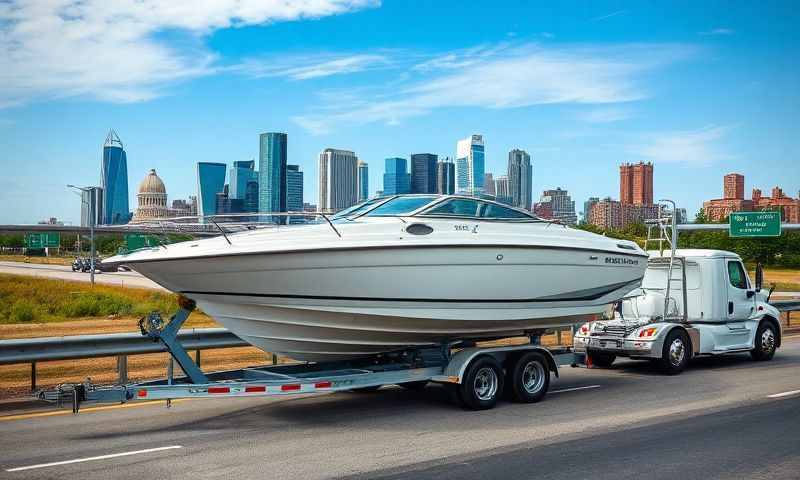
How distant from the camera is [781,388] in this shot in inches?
430

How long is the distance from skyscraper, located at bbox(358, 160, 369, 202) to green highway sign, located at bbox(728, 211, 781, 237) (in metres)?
16.3

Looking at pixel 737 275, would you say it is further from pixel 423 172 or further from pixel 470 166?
pixel 423 172

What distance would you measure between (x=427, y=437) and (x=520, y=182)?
5.68 meters

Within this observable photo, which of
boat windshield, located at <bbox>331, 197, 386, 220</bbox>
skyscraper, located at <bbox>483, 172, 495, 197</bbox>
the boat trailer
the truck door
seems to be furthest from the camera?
the truck door

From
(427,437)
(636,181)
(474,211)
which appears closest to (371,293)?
(427,437)

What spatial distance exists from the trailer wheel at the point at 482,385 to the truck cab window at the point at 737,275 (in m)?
6.04

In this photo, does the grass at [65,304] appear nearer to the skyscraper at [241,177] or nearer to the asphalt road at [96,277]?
the asphalt road at [96,277]

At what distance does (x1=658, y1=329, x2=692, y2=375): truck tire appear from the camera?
1220cm

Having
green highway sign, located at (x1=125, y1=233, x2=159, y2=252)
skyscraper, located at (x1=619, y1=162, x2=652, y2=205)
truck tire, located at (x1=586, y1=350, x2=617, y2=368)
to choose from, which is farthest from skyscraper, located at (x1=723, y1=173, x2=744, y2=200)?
green highway sign, located at (x1=125, y1=233, x2=159, y2=252)

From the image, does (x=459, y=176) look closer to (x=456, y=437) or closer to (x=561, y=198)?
(x=561, y=198)

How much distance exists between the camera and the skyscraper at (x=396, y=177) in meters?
10.1

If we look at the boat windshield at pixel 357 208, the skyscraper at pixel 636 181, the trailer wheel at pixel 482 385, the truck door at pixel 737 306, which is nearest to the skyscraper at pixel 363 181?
the boat windshield at pixel 357 208

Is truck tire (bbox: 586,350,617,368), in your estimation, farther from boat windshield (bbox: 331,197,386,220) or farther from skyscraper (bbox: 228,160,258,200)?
skyscraper (bbox: 228,160,258,200)

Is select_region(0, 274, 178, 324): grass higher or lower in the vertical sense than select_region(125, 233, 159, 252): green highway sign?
lower
